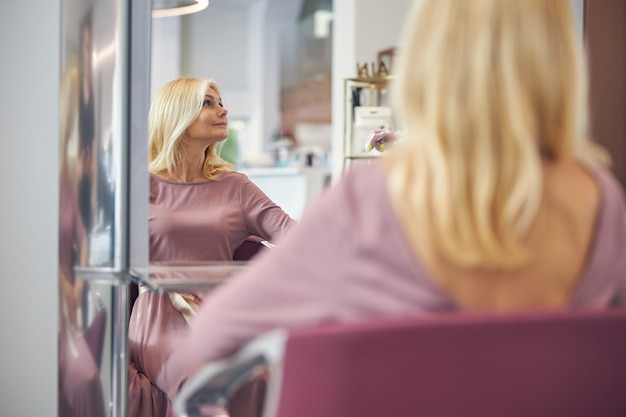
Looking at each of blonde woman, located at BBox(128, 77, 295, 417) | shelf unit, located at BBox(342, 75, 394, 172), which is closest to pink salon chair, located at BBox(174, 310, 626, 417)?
blonde woman, located at BBox(128, 77, 295, 417)

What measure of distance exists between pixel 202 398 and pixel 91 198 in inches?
25.6

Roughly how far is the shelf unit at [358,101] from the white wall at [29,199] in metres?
2.96

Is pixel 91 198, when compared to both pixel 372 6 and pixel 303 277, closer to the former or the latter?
pixel 303 277

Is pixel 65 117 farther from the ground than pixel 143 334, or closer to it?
farther from the ground

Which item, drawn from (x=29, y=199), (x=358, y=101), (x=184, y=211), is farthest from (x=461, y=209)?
(x=358, y=101)

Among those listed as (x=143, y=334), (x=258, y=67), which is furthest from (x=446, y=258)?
(x=258, y=67)

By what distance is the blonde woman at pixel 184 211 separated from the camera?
2.05m

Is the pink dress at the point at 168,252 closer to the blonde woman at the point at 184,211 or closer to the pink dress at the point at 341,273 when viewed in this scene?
the blonde woman at the point at 184,211

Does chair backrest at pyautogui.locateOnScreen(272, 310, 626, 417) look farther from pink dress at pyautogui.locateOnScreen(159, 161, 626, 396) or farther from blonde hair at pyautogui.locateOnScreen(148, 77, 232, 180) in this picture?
blonde hair at pyautogui.locateOnScreen(148, 77, 232, 180)

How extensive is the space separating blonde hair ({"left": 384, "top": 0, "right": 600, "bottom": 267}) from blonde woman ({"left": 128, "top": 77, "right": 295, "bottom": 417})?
3.12ft

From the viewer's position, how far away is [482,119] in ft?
3.46

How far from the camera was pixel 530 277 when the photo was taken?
108 cm

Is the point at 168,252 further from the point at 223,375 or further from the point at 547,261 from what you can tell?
the point at 547,261

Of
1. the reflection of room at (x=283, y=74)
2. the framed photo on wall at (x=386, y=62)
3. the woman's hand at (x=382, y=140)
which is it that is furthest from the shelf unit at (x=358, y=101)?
the reflection of room at (x=283, y=74)
